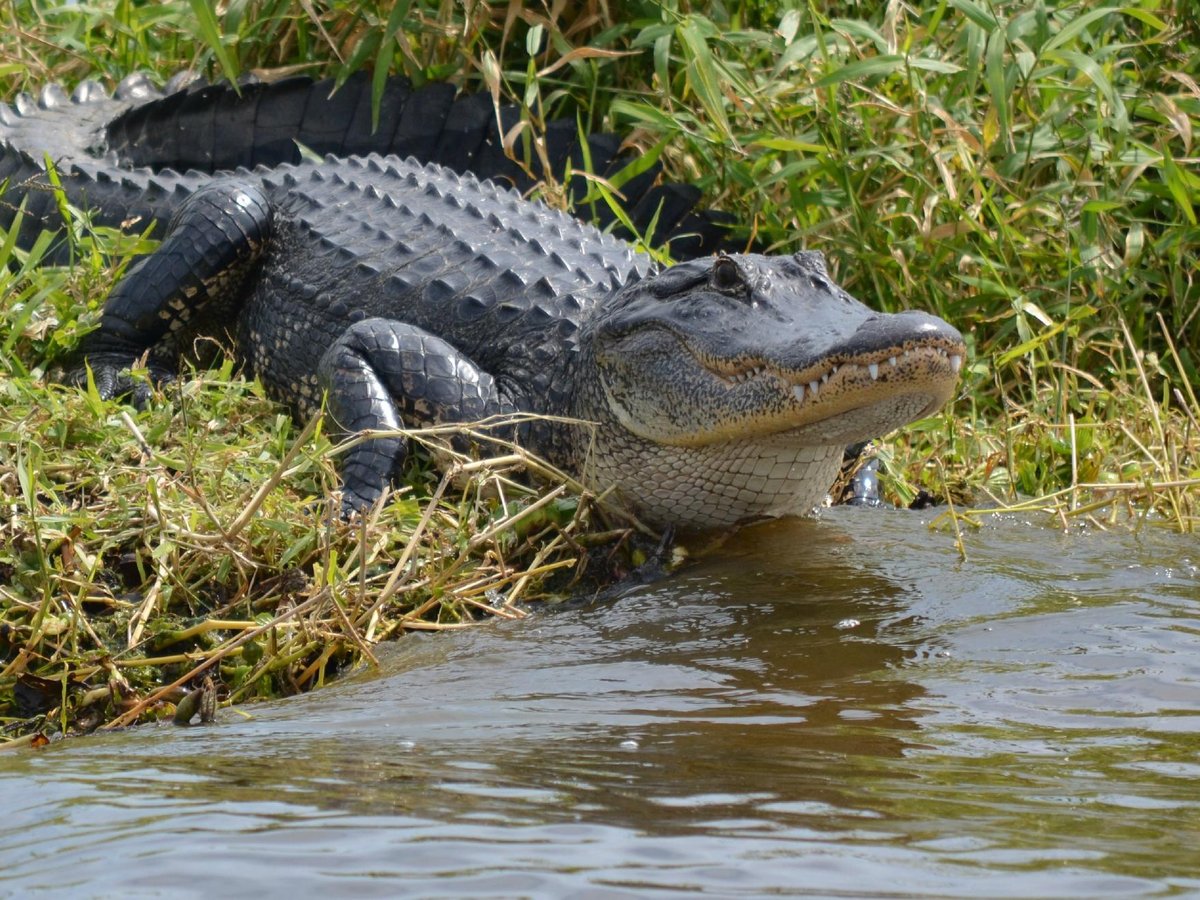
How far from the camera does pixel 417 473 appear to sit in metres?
4.52

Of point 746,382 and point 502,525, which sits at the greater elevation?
point 746,382

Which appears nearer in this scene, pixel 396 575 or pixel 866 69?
→ pixel 396 575

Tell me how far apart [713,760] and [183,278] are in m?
3.78

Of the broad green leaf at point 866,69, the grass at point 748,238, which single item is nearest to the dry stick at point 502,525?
the grass at point 748,238

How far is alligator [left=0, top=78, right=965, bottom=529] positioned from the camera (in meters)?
3.83

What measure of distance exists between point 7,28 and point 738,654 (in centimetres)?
575

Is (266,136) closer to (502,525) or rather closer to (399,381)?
(399,381)

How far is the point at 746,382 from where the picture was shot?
3.83 meters

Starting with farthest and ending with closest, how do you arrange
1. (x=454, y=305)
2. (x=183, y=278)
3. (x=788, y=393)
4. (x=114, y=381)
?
(x=183, y=278), (x=114, y=381), (x=454, y=305), (x=788, y=393)

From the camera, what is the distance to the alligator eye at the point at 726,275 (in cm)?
403

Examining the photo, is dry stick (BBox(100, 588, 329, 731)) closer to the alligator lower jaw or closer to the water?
the water

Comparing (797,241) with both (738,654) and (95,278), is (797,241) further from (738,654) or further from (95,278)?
(738,654)

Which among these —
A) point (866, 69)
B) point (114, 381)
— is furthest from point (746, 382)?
point (114, 381)

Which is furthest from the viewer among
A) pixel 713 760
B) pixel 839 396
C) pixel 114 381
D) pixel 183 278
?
pixel 183 278
